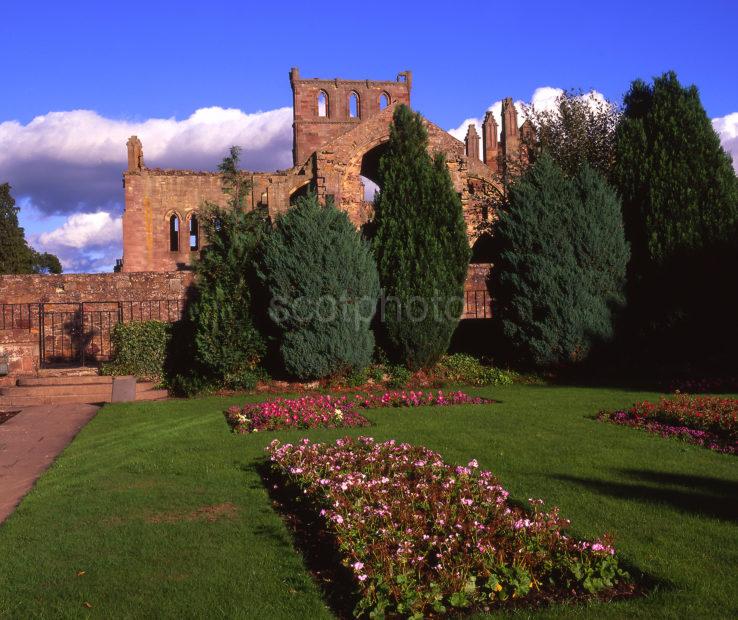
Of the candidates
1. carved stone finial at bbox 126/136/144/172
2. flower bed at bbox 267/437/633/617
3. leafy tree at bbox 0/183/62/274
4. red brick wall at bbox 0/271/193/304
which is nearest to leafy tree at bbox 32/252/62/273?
leafy tree at bbox 0/183/62/274

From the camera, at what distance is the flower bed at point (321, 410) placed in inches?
393

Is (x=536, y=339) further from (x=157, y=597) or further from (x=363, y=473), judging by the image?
(x=157, y=597)

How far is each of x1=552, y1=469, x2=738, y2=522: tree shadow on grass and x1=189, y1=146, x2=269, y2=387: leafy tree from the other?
8053 mm

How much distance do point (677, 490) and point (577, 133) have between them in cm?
1684

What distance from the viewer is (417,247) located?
1534cm

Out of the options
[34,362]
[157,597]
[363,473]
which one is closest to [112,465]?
[363,473]

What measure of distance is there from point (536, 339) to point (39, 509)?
36.3ft

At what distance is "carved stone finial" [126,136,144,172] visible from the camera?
36.8 m

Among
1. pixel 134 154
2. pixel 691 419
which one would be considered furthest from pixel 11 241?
pixel 691 419

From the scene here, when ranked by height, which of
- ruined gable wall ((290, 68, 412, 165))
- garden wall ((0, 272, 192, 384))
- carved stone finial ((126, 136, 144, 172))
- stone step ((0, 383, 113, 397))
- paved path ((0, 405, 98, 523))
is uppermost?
ruined gable wall ((290, 68, 412, 165))

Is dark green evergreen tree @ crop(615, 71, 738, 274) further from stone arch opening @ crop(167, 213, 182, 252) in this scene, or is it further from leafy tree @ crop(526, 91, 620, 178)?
stone arch opening @ crop(167, 213, 182, 252)

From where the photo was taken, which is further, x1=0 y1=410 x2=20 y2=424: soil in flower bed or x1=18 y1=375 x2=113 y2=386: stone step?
x1=18 y1=375 x2=113 y2=386: stone step

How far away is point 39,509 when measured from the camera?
19.6 ft

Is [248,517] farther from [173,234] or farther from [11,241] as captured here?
[11,241]
